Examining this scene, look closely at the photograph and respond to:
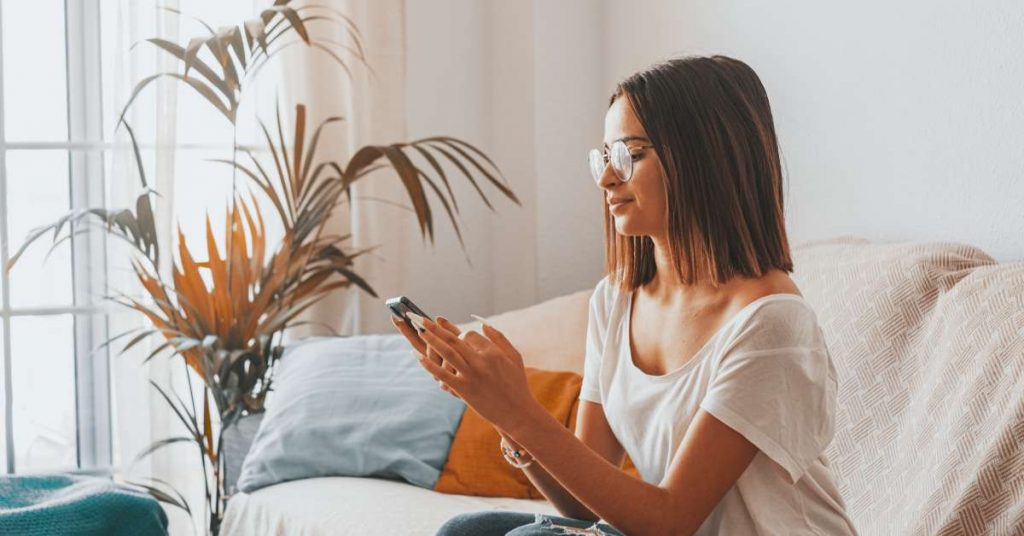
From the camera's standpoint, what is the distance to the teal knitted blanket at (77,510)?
6.55 ft

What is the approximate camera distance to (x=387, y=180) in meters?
3.12

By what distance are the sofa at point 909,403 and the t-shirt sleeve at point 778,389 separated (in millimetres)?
376

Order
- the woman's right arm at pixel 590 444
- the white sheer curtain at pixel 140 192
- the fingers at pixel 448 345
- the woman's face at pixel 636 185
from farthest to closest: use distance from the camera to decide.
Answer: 1. the white sheer curtain at pixel 140 192
2. the woman's right arm at pixel 590 444
3. the woman's face at pixel 636 185
4. the fingers at pixel 448 345

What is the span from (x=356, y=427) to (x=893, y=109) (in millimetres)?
1234

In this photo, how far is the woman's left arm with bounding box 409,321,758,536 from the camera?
4.06 ft

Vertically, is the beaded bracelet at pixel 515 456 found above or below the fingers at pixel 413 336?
below

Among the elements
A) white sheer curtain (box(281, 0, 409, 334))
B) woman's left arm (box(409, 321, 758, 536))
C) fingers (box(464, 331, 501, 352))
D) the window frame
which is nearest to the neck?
woman's left arm (box(409, 321, 758, 536))

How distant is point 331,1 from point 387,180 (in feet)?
1.58

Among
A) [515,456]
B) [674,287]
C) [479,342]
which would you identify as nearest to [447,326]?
[479,342]

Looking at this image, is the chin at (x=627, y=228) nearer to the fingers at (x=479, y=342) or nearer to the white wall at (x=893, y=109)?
the fingers at (x=479, y=342)

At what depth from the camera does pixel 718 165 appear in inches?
51.6

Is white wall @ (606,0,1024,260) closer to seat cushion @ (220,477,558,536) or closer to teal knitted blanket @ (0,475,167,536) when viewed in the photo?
seat cushion @ (220,477,558,536)

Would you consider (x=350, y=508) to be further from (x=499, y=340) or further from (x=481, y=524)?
(x=499, y=340)

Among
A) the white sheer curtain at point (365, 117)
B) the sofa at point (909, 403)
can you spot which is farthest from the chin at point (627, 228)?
the white sheer curtain at point (365, 117)
